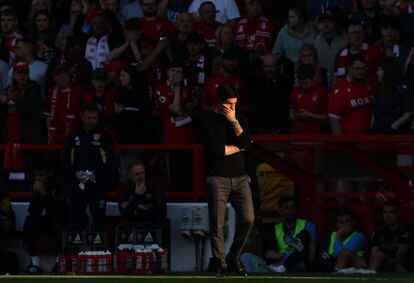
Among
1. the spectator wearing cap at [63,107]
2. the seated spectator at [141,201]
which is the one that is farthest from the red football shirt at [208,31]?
the seated spectator at [141,201]

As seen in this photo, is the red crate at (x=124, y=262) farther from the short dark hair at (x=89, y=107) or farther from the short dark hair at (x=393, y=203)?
the short dark hair at (x=393, y=203)

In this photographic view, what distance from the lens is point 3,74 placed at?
2105 centimetres

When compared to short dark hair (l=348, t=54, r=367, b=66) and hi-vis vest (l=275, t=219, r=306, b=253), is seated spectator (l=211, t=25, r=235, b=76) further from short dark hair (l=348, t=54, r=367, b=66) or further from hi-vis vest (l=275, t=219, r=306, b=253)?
hi-vis vest (l=275, t=219, r=306, b=253)

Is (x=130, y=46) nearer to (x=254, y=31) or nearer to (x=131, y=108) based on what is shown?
(x=131, y=108)

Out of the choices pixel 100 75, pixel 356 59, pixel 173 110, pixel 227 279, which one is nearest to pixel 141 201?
pixel 173 110

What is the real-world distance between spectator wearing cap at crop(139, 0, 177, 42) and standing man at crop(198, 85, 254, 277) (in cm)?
583

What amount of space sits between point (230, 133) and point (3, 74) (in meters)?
7.03

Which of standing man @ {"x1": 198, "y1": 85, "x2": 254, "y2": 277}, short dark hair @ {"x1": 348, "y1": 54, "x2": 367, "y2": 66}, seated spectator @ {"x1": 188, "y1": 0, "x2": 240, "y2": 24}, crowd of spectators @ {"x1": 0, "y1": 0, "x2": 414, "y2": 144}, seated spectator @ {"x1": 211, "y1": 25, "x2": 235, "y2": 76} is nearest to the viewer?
standing man @ {"x1": 198, "y1": 85, "x2": 254, "y2": 277}

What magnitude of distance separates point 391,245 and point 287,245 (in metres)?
→ 1.33

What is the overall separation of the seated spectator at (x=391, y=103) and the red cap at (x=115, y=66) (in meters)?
3.78

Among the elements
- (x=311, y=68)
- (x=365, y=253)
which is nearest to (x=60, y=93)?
(x=311, y=68)

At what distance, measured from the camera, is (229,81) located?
754 inches

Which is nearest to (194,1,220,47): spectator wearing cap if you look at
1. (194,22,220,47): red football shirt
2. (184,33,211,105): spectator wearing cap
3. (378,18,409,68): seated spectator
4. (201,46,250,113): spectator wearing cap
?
(194,22,220,47): red football shirt

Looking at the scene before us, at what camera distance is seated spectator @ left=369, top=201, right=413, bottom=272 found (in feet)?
55.6
